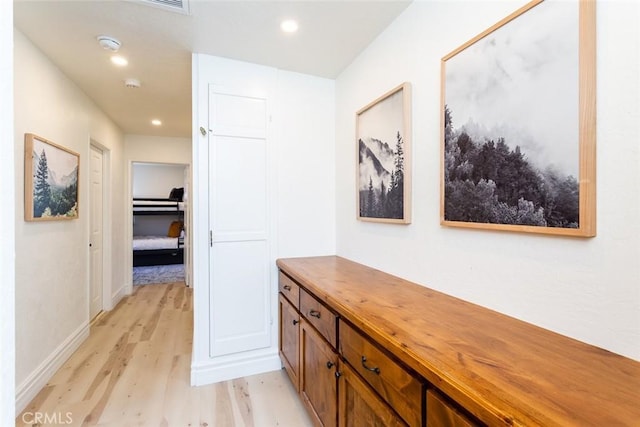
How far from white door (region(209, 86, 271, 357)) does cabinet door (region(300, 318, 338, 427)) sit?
702mm

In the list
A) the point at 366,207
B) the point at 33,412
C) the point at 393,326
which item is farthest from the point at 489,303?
→ the point at 33,412

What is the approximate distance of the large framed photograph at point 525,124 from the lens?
3.03 feet

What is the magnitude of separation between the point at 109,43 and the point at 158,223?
6753mm

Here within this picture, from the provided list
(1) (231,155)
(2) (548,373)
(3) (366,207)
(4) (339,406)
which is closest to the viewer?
(2) (548,373)

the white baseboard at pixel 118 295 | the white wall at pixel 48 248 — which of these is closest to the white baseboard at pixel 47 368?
the white wall at pixel 48 248

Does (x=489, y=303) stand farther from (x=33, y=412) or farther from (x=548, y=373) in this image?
(x=33, y=412)

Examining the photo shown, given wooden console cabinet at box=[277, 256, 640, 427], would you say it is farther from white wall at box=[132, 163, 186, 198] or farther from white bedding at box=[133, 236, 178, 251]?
white wall at box=[132, 163, 186, 198]

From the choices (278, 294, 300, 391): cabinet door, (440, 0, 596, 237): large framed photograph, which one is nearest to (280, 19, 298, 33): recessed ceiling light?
(440, 0, 596, 237): large framed photograph

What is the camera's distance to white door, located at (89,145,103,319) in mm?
3506

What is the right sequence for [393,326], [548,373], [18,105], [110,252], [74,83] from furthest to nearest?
[110,252] → [74,83] → [18,105] → [393,326] → [548,373]

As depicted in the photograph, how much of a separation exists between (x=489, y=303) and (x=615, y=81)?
2.81ft

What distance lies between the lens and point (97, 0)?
5.45 ft
